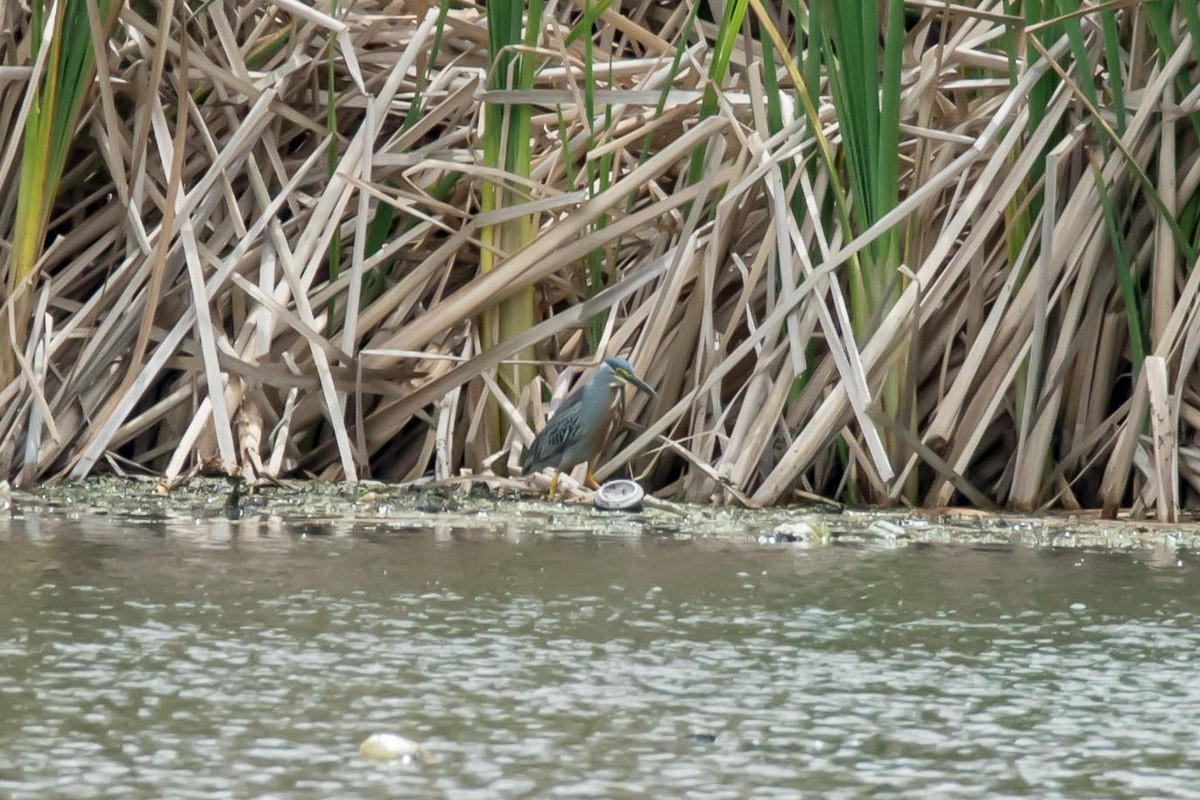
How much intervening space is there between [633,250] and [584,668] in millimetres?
2928

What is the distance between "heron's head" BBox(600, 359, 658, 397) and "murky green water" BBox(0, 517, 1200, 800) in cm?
77

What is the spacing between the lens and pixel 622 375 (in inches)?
208

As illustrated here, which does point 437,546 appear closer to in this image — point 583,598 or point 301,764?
point 583,598

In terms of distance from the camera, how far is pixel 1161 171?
199 inches

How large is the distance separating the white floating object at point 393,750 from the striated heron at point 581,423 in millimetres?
2611

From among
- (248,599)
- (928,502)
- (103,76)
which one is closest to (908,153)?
(928,502)

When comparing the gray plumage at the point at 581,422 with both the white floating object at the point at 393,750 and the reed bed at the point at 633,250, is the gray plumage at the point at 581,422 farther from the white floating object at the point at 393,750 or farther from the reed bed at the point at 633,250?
the white floating object at the point at 393,750

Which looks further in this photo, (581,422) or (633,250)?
(633,250)

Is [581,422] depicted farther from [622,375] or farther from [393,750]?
[393,750]

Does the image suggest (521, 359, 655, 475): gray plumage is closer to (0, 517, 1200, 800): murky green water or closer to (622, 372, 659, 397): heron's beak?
(622, 372, 659, 397): heron's beak

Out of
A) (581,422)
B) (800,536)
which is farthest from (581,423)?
(800,536)

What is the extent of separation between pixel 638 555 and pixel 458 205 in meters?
2.00

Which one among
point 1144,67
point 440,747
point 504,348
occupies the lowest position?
point 440,747

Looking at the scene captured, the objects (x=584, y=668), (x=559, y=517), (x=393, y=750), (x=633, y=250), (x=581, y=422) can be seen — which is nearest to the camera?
(x=393, y=750)
